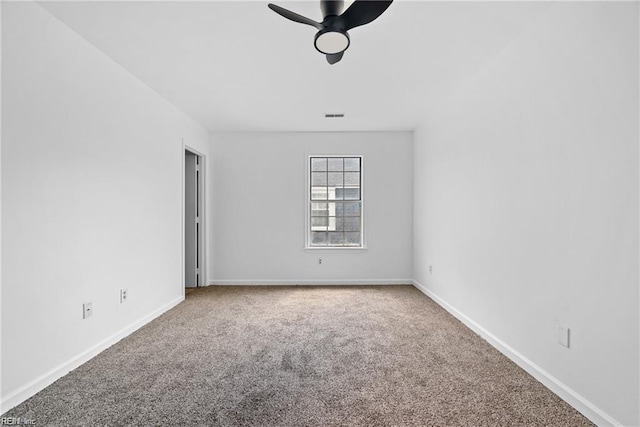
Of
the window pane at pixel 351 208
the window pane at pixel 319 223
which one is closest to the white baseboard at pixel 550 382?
the window pane at pixel 351 208

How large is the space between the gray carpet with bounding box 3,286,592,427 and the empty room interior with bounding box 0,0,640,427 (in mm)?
18

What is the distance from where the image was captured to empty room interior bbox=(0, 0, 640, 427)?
6.25 feet

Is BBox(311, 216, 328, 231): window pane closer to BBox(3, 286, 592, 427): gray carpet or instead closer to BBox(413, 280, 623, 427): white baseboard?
BBox(3, 286, 592, 427): gray carpet

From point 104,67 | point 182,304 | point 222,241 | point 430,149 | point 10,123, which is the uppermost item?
point 104,67

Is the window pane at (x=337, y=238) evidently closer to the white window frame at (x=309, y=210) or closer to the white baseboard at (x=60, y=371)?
the white window frame at (x=309, y=210)

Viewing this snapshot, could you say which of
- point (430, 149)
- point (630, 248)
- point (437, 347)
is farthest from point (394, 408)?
point (430, 149)

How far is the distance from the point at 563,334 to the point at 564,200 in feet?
2.66

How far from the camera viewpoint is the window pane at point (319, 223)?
5.68m

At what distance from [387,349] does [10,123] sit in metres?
2.99

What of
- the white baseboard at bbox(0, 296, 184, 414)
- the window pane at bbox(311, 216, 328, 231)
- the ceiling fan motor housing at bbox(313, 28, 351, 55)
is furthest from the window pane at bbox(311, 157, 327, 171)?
the ceiling fan motor housing at bbox(313, 28, 351, 55)

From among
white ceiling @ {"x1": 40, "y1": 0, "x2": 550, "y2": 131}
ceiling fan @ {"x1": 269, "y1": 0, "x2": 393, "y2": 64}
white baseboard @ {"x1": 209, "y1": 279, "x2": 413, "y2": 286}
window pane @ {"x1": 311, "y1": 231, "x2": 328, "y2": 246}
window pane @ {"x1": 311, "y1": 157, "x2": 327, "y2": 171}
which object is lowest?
white baseboard @ {"x1": 209, "y1": 279, "x2": 413, "y2": 286}

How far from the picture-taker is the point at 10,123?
2.06 metres

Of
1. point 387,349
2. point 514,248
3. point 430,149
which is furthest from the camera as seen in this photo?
point 430,149

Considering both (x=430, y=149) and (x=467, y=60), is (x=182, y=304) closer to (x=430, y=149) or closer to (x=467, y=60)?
(x=430, y=149)
